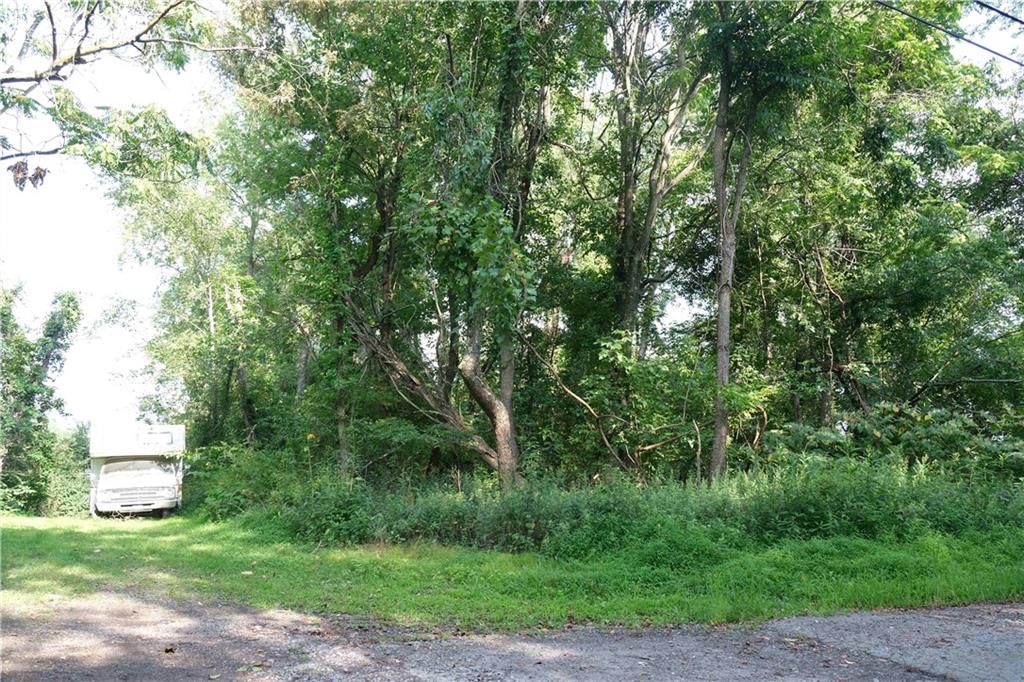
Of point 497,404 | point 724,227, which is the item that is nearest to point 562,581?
point 497,404

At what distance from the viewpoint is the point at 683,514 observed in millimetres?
11859

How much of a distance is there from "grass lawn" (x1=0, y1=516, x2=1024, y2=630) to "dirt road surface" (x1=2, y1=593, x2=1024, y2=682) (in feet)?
1.53

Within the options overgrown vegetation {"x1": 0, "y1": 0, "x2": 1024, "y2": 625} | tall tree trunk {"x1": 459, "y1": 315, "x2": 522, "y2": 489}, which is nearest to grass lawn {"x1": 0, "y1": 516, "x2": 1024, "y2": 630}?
overgrown vegetation {"x1": 0, "y1": 0, "x2": 1024, "y2": 625}

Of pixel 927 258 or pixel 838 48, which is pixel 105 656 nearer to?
pixel 838 48

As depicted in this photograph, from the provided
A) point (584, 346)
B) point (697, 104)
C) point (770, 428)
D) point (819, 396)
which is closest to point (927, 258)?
point (819, 396)

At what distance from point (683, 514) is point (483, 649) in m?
5.51

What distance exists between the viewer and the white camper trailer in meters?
23.3

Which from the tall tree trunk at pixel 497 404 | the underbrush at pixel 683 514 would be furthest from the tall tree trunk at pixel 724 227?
the tall tree trunk at pixel 497 404

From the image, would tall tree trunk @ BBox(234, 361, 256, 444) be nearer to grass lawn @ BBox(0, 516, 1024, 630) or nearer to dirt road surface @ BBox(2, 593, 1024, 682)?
grass lawn @ BBox(0, 516, 1024, 630)

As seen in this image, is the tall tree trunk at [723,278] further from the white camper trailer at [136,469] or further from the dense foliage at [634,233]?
the white camper trailer at [136,469]

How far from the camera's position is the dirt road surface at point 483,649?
20.8 ft

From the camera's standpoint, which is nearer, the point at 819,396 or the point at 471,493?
the point at 471,493

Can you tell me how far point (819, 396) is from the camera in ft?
63.5

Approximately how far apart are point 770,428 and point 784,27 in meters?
9.14
